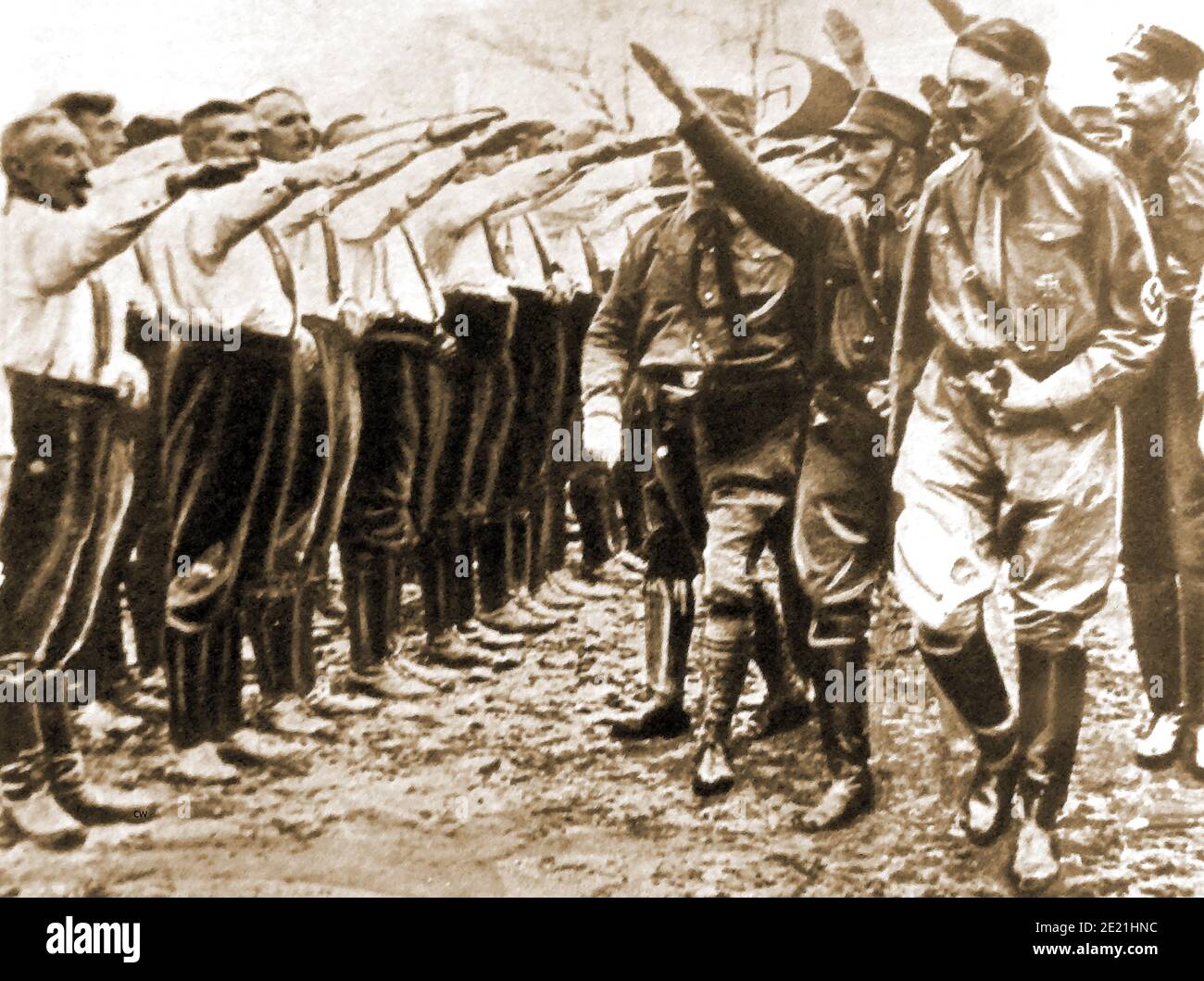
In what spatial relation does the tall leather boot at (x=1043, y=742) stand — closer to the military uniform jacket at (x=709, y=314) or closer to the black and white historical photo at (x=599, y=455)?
the black and white historical photo at (x=599, y=455)

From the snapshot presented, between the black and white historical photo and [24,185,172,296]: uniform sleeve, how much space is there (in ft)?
0.06

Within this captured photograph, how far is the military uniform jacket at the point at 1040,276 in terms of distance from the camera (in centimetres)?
495

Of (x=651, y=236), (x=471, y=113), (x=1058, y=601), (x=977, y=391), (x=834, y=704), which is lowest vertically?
(x=834, y=704)

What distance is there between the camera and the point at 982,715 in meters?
4.94

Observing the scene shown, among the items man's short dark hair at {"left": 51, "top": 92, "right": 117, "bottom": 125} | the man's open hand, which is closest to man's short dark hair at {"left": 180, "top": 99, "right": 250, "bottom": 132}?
the man's open hand

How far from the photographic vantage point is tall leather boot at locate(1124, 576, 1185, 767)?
5109mm

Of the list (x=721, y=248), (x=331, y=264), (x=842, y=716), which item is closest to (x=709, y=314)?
(x=721, y=248)

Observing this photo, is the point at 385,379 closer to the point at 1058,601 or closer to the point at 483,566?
the point at 483,566

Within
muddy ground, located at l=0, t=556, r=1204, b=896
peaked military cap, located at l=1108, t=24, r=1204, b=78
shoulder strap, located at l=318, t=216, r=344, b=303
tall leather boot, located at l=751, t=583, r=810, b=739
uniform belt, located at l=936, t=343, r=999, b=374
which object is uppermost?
peaked military cap, located at l=1108, t=24, r=1204, b=78

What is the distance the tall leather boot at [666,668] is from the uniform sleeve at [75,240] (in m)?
2.24

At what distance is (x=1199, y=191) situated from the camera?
5125 millimetres

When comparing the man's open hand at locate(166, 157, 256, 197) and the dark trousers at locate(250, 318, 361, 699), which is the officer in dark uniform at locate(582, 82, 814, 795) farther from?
the man's open hand at locate(166, 157, 256, 197)
